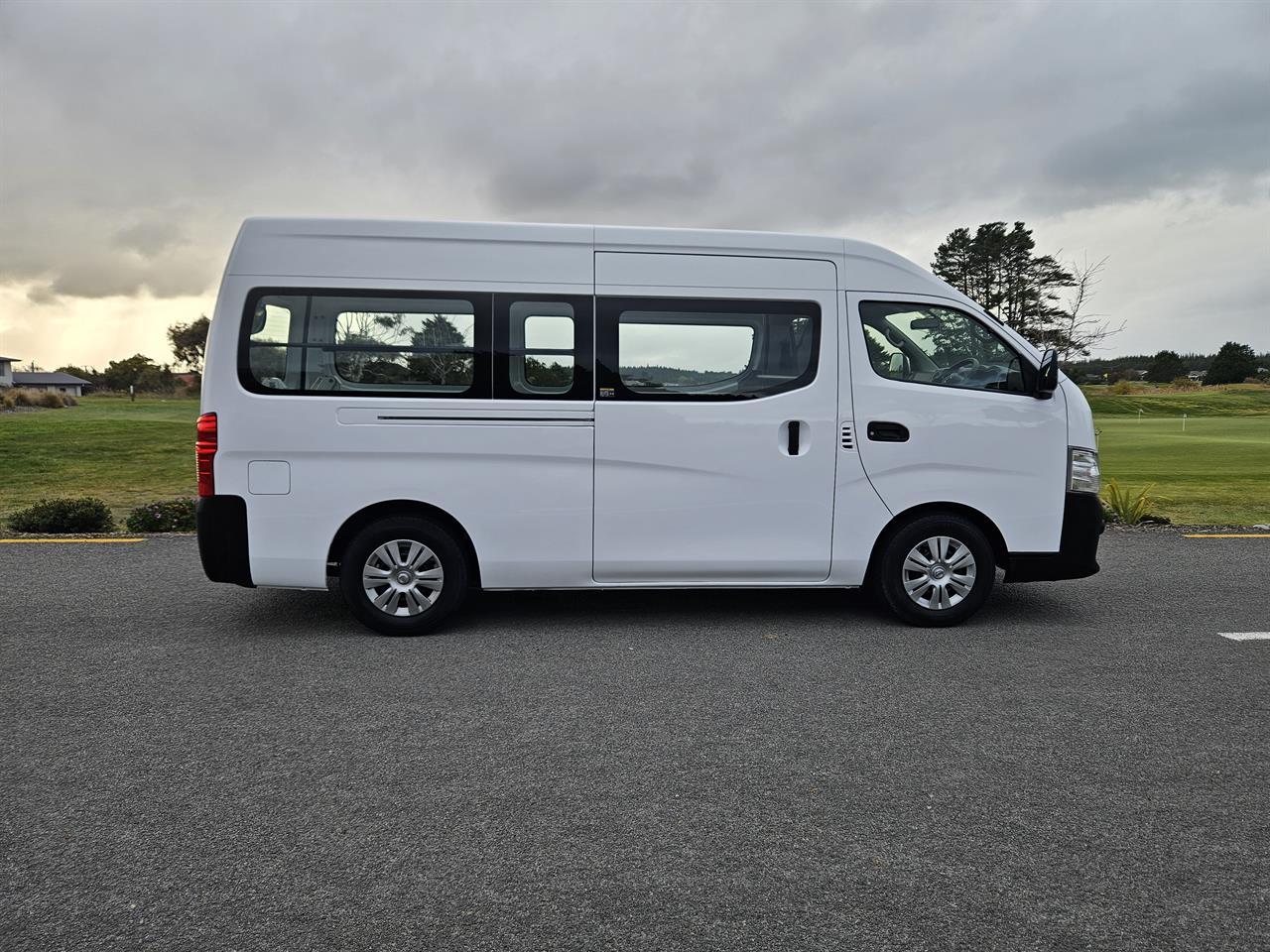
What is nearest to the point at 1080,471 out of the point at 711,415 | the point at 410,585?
the point at 711,415

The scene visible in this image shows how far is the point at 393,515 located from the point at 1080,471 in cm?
409

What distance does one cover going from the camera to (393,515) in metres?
5.27

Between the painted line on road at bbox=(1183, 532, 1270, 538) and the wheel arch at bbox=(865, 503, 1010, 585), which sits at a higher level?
the wheel arch at bbox=(865, 503, 1010, 585)

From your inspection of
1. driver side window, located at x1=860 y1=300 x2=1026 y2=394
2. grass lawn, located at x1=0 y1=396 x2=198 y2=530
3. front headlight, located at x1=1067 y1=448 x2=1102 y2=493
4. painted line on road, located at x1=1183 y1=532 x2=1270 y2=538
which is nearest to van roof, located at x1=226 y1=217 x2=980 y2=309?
driver side window, located at x1=860 y1=300 x2=1026 y2=394

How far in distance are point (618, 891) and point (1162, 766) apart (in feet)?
7.26

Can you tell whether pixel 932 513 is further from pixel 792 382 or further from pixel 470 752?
pixel 470 752

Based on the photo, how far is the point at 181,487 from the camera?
1565 centimetres

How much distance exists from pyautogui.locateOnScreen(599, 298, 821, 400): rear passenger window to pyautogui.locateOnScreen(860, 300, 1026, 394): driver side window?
382 mm

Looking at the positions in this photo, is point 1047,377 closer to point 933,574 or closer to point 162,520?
point 933,574

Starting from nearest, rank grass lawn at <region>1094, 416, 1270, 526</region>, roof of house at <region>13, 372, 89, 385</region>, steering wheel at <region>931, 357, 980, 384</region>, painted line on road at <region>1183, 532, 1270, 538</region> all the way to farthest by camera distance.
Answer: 1. steering wheel at <region>931, 357, 980, 384</region>
2. painted line on road at <region>1183, 532, 1270, 538</region>
3. grass lawn at <region>1094, 416, 1270, 526</region>
4. roof of house at <region>13, 372, 89, 385</region>

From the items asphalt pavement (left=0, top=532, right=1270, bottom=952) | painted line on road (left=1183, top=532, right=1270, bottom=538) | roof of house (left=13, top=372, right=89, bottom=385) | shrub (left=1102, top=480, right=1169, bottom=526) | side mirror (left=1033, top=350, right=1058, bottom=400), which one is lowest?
asphalt pavement (left=0, top=532, right=1270, bottom=952)

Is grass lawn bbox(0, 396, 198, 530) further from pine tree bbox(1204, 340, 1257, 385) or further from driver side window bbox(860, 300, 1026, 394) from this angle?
pine tree bbox(1204, 340, 1257, 385)

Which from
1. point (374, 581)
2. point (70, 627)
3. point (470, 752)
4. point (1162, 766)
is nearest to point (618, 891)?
point (470, 752)

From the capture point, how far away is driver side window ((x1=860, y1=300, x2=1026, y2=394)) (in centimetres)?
542
